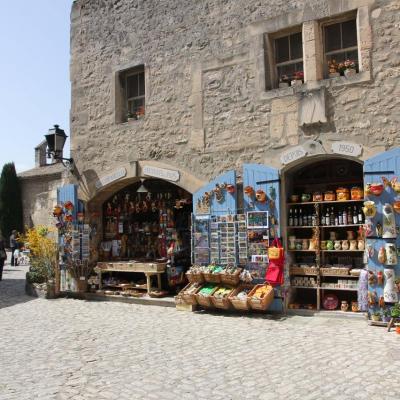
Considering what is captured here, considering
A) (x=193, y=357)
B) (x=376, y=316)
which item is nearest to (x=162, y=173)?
(x=193, y=357)

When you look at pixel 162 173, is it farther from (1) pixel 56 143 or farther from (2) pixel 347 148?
(2) pixel 347 148

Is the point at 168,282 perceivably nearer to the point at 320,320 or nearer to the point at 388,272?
the point at 320,320

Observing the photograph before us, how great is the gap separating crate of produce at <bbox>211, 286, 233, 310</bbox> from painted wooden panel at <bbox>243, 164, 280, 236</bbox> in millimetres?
1280

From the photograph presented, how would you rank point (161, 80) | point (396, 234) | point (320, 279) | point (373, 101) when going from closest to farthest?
point (396, 234), point (373, 101), point (320, 279), point (161, 80)

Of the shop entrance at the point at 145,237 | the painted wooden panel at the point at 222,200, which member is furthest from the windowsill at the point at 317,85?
the shop entrance at the point at 145,237

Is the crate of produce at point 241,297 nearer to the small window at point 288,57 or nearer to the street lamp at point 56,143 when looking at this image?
the small window at point 288,57

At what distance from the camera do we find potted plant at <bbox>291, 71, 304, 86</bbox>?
741 centimetres

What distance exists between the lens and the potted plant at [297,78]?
7.41m

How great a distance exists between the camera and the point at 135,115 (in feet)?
31.7

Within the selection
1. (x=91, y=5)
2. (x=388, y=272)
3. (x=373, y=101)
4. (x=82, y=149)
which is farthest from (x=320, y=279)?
(x=91, y=5)

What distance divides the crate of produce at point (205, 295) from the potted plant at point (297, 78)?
3.56 metres

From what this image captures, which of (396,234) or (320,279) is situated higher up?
(396,234)

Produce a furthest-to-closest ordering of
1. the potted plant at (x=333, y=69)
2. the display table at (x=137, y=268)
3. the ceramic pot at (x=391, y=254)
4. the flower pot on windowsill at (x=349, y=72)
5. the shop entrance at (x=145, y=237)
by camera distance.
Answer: the shop entrance at (x=145, y=237), the display table at (x=137, y=268), the potted plant at (x=333, y=69), the flower pot on windowsill at (x=349, y=72), the ceramic pot at (x=391, y=254)

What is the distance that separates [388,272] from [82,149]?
263 inches
